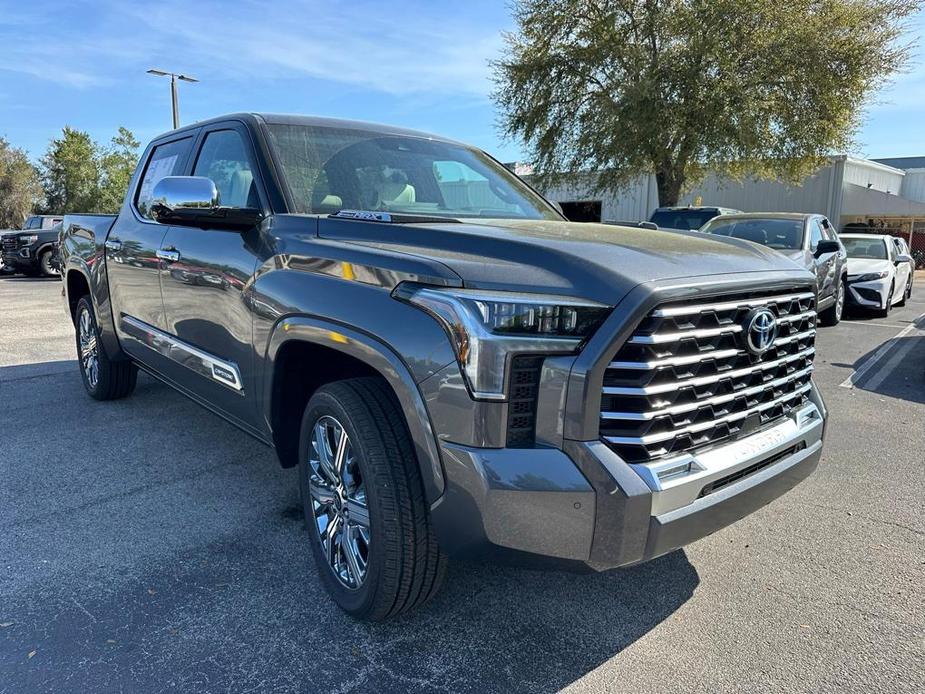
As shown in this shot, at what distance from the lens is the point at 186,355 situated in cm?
361

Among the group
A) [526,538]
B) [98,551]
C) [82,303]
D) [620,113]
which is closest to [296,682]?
[526,538]

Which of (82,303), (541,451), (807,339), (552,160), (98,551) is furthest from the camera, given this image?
(552,160)

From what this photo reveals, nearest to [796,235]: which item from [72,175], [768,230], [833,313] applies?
[768,230]

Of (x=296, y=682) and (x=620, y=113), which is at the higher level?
(x=620, y=113)

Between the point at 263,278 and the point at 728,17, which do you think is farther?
the point at 728,17

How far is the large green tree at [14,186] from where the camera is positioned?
4884cm

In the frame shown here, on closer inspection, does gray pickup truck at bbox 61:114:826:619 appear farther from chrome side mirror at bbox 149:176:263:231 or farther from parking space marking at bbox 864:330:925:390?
parking space marking at bbox 864:330:925:390

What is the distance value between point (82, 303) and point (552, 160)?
60.6 ft

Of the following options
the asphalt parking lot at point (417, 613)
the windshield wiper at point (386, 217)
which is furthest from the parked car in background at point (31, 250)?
the windshield wiper at point (386, 217)

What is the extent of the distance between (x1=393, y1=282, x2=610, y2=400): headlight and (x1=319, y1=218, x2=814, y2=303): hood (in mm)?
53

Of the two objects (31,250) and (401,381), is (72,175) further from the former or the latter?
(401,381)

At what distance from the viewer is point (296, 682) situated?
219 centimetres

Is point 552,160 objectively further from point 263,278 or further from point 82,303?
point 263,278

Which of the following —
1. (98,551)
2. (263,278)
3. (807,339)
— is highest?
(263,278)
